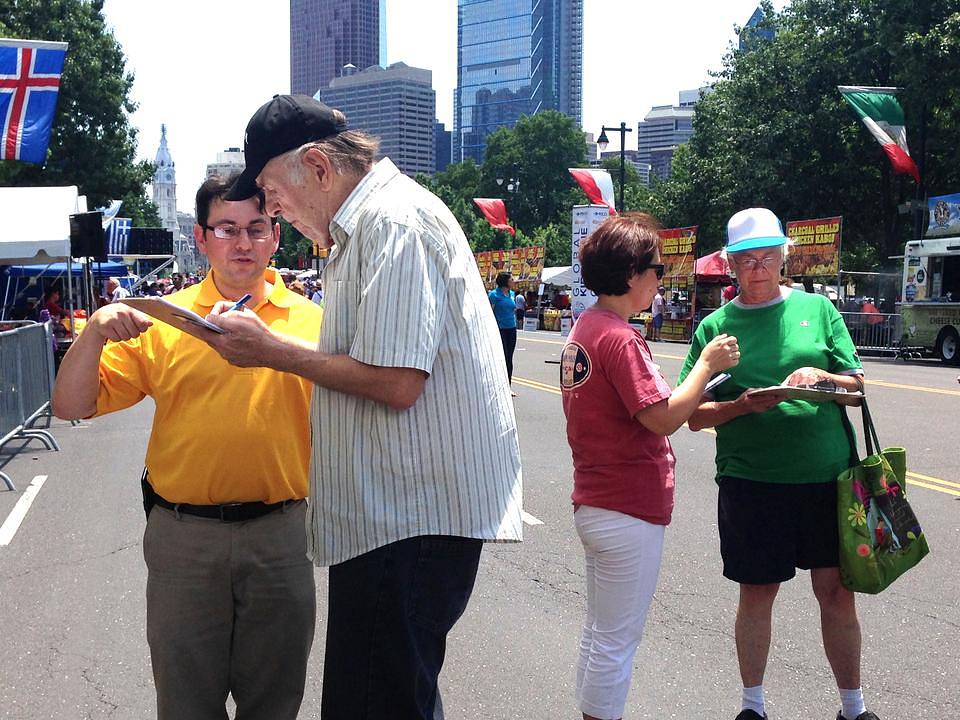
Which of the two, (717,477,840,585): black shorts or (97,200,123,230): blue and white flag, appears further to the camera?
(97,200,123,230): blue and white flag

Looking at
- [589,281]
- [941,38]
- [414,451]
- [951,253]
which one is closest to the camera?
[414,451]

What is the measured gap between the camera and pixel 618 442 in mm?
3221

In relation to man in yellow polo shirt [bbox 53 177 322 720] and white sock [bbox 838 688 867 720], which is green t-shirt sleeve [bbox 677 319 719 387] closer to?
white sock [bbox 838 688 867 720]

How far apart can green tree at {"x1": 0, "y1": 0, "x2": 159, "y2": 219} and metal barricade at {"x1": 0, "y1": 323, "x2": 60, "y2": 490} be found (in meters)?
25.0

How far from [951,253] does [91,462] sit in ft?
66.0

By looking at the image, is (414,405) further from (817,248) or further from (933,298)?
(817,248)

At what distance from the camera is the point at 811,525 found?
3.70m

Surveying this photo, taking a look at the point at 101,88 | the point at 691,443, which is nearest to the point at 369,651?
the point at 691,443

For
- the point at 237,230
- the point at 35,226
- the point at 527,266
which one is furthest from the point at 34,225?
the point at 527,266

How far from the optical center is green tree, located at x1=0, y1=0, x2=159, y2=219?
3628cm

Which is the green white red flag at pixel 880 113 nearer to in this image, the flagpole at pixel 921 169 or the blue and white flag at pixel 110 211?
the flagpole at pixel 921 169

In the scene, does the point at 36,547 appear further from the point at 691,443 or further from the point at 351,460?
the point at 691,443

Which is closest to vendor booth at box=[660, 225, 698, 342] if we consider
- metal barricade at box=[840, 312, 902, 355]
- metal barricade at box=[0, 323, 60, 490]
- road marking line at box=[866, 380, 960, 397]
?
metal barricade at box=[840, 312, 902, 355]

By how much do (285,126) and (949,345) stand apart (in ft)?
78.4
